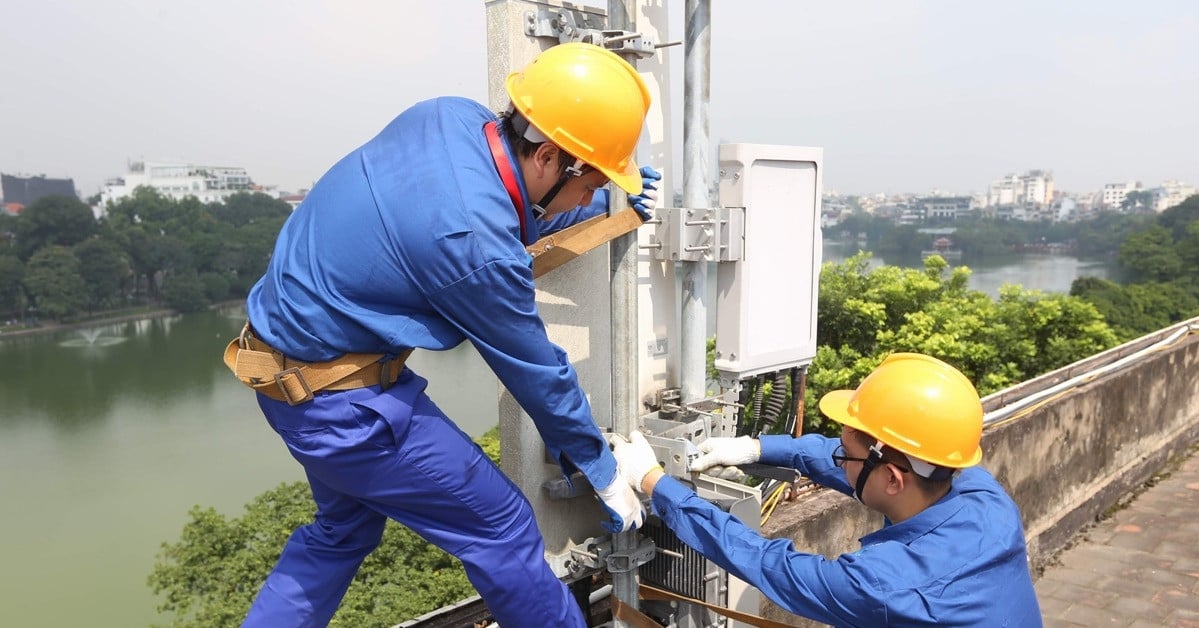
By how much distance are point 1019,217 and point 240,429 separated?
45750 mm

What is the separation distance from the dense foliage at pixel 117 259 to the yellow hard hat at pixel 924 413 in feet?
120

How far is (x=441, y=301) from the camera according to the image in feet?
5.75

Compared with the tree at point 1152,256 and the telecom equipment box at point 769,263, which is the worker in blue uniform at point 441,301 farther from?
the tree at point 1152,256

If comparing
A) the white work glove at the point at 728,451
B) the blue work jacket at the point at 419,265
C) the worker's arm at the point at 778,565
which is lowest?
the worker's arm at the point at 778,565

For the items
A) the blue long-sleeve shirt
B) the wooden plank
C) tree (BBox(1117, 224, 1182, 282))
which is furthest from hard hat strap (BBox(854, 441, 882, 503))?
tree (BBox(1117, 224, 1182, 282))

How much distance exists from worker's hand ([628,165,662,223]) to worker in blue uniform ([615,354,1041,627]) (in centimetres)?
67

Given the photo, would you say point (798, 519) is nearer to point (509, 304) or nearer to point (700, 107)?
point (700, 107)

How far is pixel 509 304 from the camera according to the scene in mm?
1746

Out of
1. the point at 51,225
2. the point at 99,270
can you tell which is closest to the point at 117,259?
the point at 99,270

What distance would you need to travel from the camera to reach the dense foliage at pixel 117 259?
3353cm

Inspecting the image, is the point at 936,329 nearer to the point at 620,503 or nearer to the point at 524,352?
the point at 620,503

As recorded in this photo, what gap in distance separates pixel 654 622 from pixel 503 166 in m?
1.35

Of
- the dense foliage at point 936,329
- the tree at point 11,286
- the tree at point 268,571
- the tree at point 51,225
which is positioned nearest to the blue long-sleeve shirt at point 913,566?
the tree at point 268,571

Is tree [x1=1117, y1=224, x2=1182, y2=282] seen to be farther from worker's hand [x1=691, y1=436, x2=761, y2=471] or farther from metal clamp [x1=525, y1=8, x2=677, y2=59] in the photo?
metal clamp [x1=525, y1=8, x2=677, y2=59]
